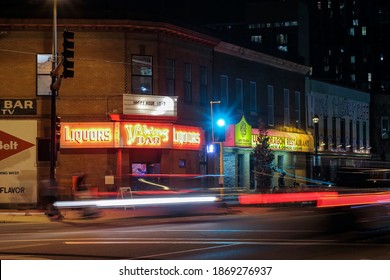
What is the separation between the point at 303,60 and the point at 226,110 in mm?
12403

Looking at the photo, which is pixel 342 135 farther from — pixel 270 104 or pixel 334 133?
pixel 270 104

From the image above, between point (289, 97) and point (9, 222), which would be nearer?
point (9, 222)

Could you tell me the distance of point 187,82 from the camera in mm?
36250

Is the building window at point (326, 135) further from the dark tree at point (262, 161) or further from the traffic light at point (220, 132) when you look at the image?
the traffic light at point (220, 132)

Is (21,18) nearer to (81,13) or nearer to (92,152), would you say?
(81,13)

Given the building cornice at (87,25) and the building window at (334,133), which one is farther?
the building window at (334,133)

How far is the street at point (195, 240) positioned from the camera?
43.0 feet

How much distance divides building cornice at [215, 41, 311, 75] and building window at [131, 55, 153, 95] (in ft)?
22.1

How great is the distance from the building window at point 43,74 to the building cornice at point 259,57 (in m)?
11.1

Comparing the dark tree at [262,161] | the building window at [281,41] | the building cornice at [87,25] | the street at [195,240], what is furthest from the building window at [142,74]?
the building window at [281,41]

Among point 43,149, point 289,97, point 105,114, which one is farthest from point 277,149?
point 43,149

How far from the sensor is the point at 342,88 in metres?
56.5

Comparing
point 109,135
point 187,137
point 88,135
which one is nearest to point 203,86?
point 187,137

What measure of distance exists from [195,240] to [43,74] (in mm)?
19073
